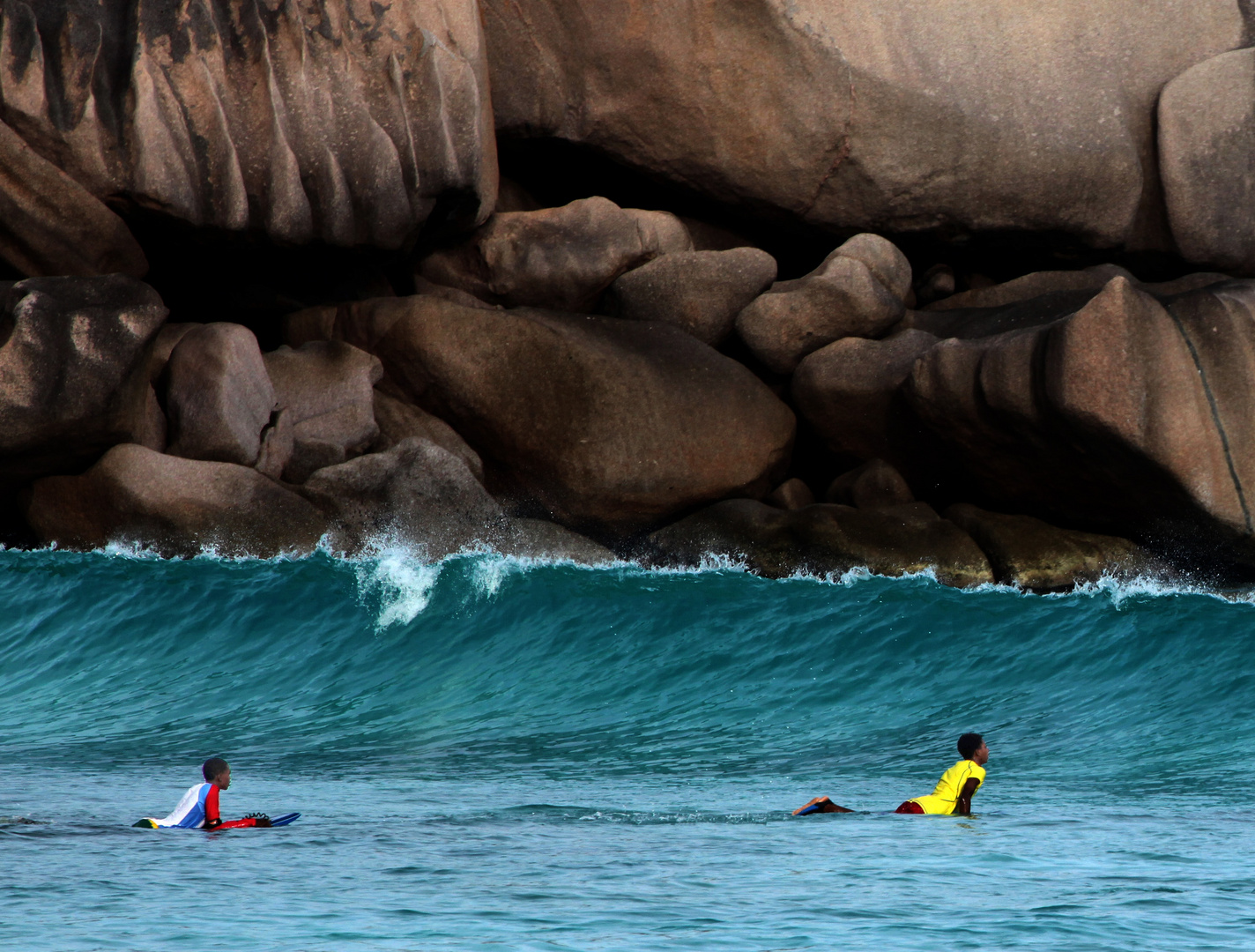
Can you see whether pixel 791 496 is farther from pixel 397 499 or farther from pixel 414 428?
pixel 397 499

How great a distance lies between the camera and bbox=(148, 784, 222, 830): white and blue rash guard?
22.7ft

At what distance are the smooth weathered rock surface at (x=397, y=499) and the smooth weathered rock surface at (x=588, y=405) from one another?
959 mm

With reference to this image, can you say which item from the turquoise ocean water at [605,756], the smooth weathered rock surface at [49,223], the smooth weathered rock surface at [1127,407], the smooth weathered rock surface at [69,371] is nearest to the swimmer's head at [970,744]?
the turquoise ocean water at [605,756]

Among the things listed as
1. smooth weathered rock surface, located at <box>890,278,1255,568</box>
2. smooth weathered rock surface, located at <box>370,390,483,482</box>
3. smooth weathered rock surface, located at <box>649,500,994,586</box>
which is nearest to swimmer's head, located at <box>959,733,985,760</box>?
smooth weathered rock surface, located at <box>890,278,1255,568</box>

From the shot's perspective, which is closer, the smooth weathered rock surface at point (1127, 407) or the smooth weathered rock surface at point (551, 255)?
the smooth weathered rock surface at point (1127, 407)

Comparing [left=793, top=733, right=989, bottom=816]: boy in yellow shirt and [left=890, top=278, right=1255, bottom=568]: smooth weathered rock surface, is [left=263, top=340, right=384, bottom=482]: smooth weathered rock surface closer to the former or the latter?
[left=890, top=278, right=1255, bottom=568]: smooth weathered rock surface

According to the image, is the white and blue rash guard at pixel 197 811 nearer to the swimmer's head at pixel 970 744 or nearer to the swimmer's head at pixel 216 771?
the swimmer's head at pixel 216 771

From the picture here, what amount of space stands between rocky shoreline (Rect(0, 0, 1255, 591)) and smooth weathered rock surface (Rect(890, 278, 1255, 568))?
0.11 feet

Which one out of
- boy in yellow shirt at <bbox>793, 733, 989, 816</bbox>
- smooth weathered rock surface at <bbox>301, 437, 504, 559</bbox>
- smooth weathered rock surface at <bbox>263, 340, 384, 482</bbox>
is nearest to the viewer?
boy in yellow shirt at <bbox>793, 733, 989, 816</bbox>

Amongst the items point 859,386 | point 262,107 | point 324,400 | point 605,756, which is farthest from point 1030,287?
point 605,756

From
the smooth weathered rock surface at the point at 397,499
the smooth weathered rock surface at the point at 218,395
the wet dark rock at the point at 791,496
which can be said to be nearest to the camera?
the smooth weathered rock surface at the point at 218,395

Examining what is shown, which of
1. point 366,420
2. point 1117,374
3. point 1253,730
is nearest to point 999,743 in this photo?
point 1253,730

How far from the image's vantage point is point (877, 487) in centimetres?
1502

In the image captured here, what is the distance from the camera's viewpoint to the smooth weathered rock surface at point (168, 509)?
1336cm
